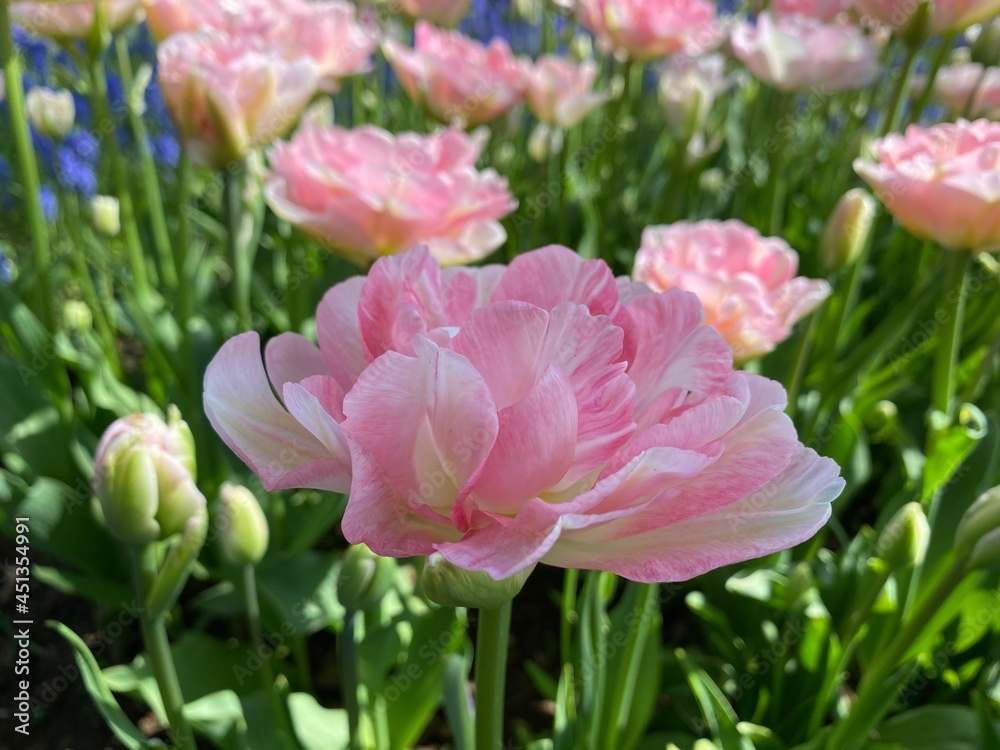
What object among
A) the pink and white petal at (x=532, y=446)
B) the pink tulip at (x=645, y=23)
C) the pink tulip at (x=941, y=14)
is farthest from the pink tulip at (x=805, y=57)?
the pink and white petal at (x=532, y=446)

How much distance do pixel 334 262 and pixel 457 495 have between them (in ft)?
3.05

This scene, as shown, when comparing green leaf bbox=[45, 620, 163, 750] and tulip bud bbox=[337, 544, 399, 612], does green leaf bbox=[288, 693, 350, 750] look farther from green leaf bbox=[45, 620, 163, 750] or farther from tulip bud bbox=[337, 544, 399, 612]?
tulip bud bbox=[337, 544, 399, 612]

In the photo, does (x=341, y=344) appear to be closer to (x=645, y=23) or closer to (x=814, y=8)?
(x=645, y=23)

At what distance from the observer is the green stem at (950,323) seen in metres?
0.86

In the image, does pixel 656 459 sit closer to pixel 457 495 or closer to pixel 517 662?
pixel 457 495

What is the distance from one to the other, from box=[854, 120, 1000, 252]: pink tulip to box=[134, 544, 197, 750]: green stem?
797mm

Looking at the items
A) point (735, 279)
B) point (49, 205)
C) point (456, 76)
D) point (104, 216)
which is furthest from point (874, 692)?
point (49, 205)

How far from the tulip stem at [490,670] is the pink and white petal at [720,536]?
8 cm

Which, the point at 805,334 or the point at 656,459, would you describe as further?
the point at 805,334

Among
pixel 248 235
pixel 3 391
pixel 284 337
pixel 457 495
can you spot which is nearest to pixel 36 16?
pixel 248 235

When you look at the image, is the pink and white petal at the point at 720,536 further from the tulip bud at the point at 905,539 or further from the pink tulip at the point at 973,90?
the pink tulip at the point at 973,90

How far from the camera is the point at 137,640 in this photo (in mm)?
1206

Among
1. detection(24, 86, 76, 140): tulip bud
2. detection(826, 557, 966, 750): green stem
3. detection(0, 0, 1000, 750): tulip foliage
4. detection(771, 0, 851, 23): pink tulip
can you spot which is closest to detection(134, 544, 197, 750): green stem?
detection(0, 0, 1000, 750): tulip foliage

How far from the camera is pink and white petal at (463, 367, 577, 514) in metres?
0.35
